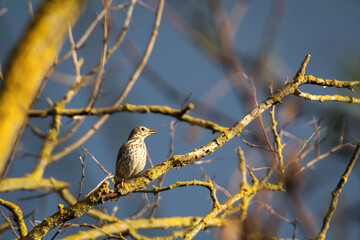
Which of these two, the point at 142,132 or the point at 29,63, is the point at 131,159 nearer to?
the point at 142,132

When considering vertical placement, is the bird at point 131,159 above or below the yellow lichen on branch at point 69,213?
above

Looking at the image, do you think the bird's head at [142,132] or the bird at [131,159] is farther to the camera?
the bird's head at [142,132]

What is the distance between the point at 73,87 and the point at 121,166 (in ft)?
5.03

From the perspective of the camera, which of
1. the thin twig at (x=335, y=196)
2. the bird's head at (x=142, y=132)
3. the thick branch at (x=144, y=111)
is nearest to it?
the thin twig at (x=335, y=196)

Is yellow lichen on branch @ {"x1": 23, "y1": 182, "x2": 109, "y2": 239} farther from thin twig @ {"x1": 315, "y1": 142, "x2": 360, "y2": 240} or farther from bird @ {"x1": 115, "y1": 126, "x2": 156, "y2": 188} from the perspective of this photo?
bird @ {"x1": 115, "y1": 126, "x2": 156, "y2": 188}

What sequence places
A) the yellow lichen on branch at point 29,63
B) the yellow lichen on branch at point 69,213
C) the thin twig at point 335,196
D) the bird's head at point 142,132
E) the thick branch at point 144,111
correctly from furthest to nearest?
the bird's head at point 142,132 → the thick branch at point 144,111 → the thin twig at point 335,196 → the yellow lichen on branch at point 69,213 → the yellow lichen on branch at point 29,63

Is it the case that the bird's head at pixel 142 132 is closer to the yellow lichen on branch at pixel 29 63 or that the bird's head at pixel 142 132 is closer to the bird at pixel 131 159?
the bird at pixel 131 159

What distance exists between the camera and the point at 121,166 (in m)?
6.54

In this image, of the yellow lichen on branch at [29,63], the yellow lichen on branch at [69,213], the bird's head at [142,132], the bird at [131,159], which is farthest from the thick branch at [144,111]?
the yellow lichen on branch at [29,63]

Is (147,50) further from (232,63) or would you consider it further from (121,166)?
(232,63)

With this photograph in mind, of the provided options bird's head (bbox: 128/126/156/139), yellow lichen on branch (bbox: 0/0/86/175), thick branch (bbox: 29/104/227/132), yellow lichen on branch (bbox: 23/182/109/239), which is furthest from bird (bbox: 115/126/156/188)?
yellow lichen on branch (bbox: 0/0/86/175)

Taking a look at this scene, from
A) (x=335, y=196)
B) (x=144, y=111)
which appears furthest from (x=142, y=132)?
(x=335, y=196)

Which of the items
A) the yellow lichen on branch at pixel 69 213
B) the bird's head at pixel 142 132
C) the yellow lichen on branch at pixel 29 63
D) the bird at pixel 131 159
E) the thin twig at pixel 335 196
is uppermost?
the bird's head at pixel 142 132

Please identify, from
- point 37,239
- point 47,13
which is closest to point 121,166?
point 37,239
